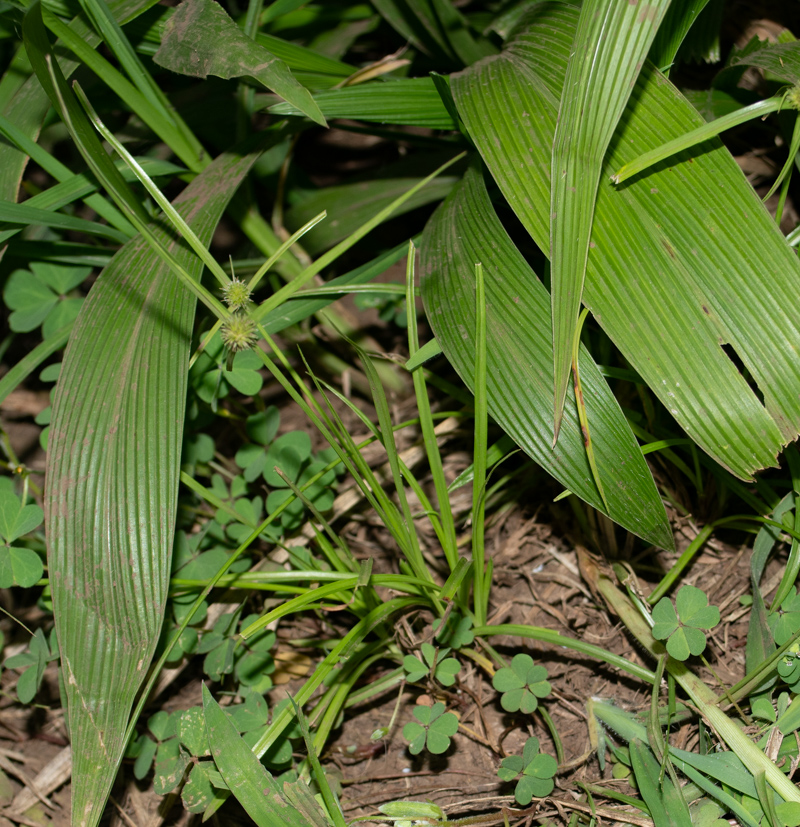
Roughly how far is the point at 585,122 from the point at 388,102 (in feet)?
1.62

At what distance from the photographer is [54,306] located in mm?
1474

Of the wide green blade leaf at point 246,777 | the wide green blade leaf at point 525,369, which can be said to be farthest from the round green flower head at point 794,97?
the wide green blade leaf at point 246,777

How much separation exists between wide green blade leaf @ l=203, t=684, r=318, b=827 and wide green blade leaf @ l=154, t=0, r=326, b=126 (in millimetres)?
831

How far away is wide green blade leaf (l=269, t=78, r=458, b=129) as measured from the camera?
1221 mm

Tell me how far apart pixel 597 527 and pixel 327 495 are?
0.50m

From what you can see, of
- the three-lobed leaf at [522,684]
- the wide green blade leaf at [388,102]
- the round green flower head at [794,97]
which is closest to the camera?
the round green flower head at [794,97]

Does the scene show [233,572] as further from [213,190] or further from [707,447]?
[707,447]

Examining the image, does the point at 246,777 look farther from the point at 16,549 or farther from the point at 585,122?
the point at 585,122

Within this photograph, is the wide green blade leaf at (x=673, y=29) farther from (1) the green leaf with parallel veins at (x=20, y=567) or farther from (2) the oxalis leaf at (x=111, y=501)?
(1) the green leaf with parallel veins at (x=20, y=567)

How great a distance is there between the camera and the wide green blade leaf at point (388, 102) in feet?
4.00

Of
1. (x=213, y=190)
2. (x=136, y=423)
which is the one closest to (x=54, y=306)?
(x=213, y=190)

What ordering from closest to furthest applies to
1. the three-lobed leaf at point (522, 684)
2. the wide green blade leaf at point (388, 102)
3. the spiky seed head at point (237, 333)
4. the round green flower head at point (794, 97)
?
the spiky seed head at point (237, 333) < the round green flower head at point (794, 97) < the three-lobed leaf at point (522, 684) < the wide green blade leaf at point (388, 102)

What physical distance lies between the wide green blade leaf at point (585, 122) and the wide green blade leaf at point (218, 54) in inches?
13.6

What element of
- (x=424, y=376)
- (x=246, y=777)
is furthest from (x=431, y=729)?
(x=424, y=376)
